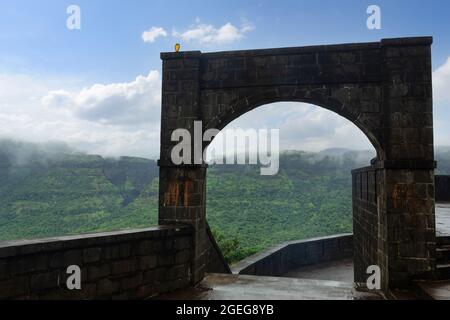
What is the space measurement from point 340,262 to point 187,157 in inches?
315

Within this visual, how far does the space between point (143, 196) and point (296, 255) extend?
759 inches

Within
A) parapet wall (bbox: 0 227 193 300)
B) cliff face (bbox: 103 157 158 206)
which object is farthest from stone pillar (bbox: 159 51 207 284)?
cliff face (bbox: 103 157 158 206)

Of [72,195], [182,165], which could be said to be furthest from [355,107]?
[72,195]

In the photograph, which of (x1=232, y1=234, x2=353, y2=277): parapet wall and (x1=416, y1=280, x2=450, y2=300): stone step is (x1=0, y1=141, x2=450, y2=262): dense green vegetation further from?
(x1=416, y1=280, x2=450, y2=300): stone step

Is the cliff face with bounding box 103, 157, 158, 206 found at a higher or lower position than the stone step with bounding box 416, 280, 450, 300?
higher

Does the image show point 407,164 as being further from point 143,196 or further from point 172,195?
point 143,196

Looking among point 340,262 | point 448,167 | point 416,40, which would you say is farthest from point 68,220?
point 448,167

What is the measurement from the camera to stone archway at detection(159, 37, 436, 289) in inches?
211

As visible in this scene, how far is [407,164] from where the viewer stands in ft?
17.6

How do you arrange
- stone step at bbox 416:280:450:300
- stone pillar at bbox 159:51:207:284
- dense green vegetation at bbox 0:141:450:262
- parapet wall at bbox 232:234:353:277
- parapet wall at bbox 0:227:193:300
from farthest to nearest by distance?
dense green vegetation at bbox 0:141:450:262 → parapet wall at bbox 232:234:353:277 → stone pillar at bbox 159:51:207:284 → stone step at bbox 416:280:450:300 → parapet wall at bbox 0:227:193:300

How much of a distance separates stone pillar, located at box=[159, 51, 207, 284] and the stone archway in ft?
0.06

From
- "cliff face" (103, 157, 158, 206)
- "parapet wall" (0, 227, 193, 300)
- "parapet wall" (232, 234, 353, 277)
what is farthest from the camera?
"cliff face" (103, 157, 158, 206)

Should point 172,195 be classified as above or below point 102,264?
above
